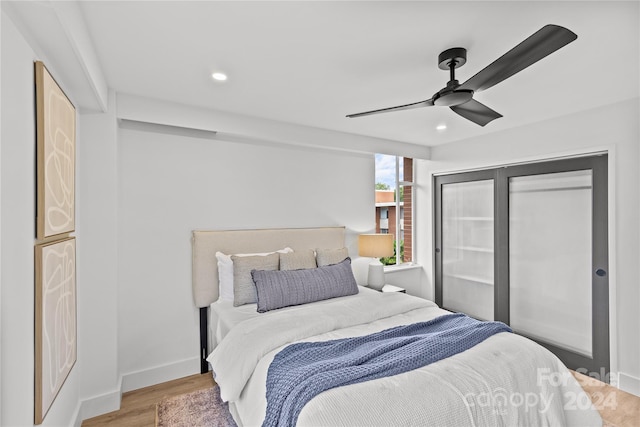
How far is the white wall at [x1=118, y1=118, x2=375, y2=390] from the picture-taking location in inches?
110

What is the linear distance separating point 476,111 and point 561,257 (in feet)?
6.65

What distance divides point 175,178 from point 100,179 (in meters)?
0.65

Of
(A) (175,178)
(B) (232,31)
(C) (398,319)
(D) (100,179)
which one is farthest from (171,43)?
(C) (398,319)

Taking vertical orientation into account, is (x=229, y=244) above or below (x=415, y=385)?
above

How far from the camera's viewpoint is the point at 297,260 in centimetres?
312

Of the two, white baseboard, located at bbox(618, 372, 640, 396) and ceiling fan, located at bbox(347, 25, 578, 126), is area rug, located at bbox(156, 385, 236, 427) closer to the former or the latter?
ceiling fan, located at bbox(347, 25, 578, 126)

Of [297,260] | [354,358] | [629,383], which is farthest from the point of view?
[297,260]

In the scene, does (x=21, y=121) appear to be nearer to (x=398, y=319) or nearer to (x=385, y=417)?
(x=385, y=417)

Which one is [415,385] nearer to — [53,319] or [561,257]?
[53,319]

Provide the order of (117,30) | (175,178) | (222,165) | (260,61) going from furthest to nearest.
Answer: (222,165), (175,178), (260,61), (117,30)

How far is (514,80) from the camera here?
233cm

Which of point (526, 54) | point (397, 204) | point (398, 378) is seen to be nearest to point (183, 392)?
point (398, 378)

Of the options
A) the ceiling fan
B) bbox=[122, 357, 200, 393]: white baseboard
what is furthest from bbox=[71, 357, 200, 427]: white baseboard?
the ceiling fan

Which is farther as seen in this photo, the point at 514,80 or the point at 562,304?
the point at 562,304
